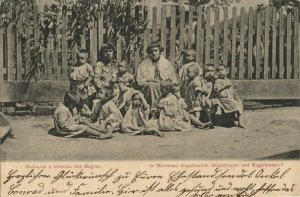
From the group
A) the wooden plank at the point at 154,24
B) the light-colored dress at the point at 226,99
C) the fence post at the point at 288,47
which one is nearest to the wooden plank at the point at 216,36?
the light-colored dress at the point at 226,99

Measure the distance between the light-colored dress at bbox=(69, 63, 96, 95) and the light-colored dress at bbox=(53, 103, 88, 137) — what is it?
349mm

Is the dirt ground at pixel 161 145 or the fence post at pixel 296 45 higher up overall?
the fence post at pixel 296 45

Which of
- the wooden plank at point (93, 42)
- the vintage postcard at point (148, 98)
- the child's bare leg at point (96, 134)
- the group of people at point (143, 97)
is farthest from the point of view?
the wooden plank at point (93, 42)

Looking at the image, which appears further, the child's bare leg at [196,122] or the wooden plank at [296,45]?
the wooden plank at [296,45]

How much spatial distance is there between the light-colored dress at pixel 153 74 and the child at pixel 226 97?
47cm

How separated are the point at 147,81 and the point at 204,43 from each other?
0.93 meters

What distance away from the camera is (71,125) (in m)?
5.26

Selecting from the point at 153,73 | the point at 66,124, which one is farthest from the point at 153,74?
the point at 66,124

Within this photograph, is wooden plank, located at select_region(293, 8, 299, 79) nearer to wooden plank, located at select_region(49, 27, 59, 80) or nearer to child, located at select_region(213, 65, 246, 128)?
child, located at select_region(213, 65, 246, 128)

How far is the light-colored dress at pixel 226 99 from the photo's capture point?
223 inches

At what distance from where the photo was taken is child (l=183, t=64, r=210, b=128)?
18.3 feet

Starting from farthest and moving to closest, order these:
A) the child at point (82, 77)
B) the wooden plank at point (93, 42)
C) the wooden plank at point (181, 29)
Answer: the wooden plank at point (181, 29) → the wooden plank at point (93, 42) → the child at point (82, 77)

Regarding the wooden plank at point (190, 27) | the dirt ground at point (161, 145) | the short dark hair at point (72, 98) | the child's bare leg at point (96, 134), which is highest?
the wooden plank at point (190, 27)

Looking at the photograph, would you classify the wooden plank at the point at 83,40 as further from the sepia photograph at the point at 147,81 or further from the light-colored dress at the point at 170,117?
the light-colored dress at the point at 170,117
